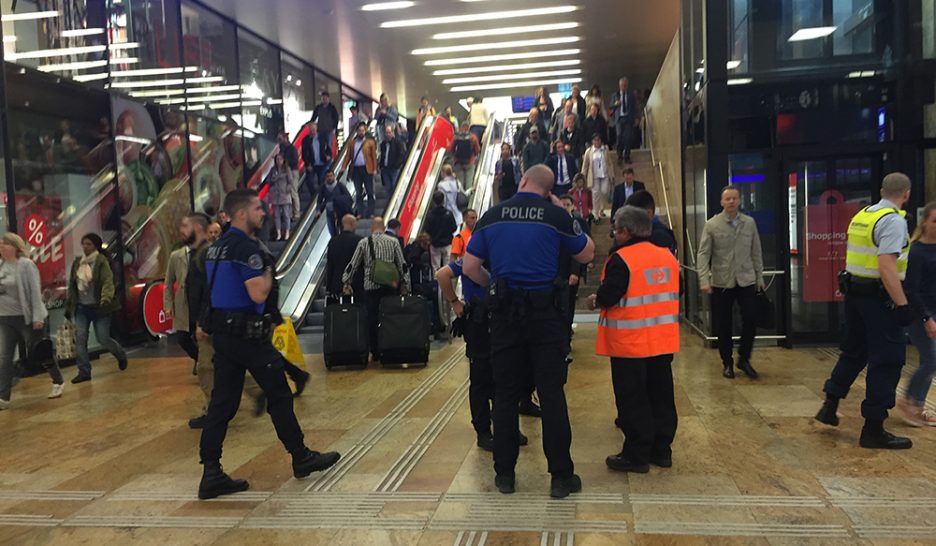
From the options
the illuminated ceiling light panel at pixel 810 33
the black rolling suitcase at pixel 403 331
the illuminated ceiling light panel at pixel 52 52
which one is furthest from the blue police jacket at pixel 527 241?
the illuminated ceiling light panel at pixel 52 52

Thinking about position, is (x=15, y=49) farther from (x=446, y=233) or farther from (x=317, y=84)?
(x=317, y=84)

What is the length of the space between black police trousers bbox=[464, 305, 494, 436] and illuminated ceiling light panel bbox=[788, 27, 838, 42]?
5680 mm

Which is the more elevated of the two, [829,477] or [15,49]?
[15,49]

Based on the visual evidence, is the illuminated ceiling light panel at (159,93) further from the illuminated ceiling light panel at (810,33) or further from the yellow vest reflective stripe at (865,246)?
the yellow vest reflective stripe at (865,246)

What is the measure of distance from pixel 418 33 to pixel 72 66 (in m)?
6.92

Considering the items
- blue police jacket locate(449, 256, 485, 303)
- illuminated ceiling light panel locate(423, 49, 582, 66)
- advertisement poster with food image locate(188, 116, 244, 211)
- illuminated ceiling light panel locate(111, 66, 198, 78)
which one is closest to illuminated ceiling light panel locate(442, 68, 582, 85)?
illuminated ceiling light panel locate(423, 49, 582, 66)

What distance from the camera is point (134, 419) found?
19.4 ft

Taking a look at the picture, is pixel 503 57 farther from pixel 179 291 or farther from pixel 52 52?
pixel 179 291

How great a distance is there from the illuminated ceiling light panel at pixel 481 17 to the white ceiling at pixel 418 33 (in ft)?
0.64

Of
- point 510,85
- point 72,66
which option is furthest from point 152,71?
point 510,85

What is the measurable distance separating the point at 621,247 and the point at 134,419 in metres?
4.27

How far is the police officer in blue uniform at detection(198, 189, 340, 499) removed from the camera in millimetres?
3945

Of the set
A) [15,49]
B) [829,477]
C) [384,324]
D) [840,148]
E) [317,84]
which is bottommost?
[829,477]

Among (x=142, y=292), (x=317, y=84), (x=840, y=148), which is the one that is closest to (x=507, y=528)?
(x=840, y=148)
